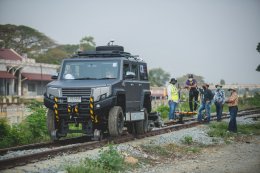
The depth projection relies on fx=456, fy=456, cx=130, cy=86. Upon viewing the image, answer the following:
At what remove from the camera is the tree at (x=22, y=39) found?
71.6 metres

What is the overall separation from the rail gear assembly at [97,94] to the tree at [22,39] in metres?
58.4

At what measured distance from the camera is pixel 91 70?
48.1 ft

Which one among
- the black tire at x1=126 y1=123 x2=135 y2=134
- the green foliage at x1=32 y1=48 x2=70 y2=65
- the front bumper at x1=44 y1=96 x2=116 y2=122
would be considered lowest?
the black tire at x1=126 y1=123 x2=135 y2=134

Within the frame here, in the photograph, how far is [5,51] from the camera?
59.0 meters

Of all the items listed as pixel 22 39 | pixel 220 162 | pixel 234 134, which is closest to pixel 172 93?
pixel 234 134

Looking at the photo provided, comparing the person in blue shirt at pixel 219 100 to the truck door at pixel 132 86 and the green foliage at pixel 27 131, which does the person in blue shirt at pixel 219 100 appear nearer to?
the truck door at pixel 132 86

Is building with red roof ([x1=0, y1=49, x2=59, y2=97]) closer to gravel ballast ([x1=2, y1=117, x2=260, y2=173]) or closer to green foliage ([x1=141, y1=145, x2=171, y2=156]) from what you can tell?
gravel ballast ([x1=2, y1=117, x2=260, y2=173])

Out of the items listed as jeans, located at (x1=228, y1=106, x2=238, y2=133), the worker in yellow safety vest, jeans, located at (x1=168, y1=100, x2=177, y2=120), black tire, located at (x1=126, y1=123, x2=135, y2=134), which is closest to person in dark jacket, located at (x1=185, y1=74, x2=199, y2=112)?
the worker in yellow safety vest

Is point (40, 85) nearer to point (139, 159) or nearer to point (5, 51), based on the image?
point (5, 51)

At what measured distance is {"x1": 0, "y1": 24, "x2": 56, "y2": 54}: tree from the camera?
7156cm

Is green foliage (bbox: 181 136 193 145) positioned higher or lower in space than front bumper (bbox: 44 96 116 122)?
lower

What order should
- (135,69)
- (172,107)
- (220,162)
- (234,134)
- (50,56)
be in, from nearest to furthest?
(220,162)
(135,69)
(234,134)
(172,107)
(50,56)

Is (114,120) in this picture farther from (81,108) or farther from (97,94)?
(81,108)

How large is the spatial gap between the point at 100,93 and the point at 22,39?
63.9 m
